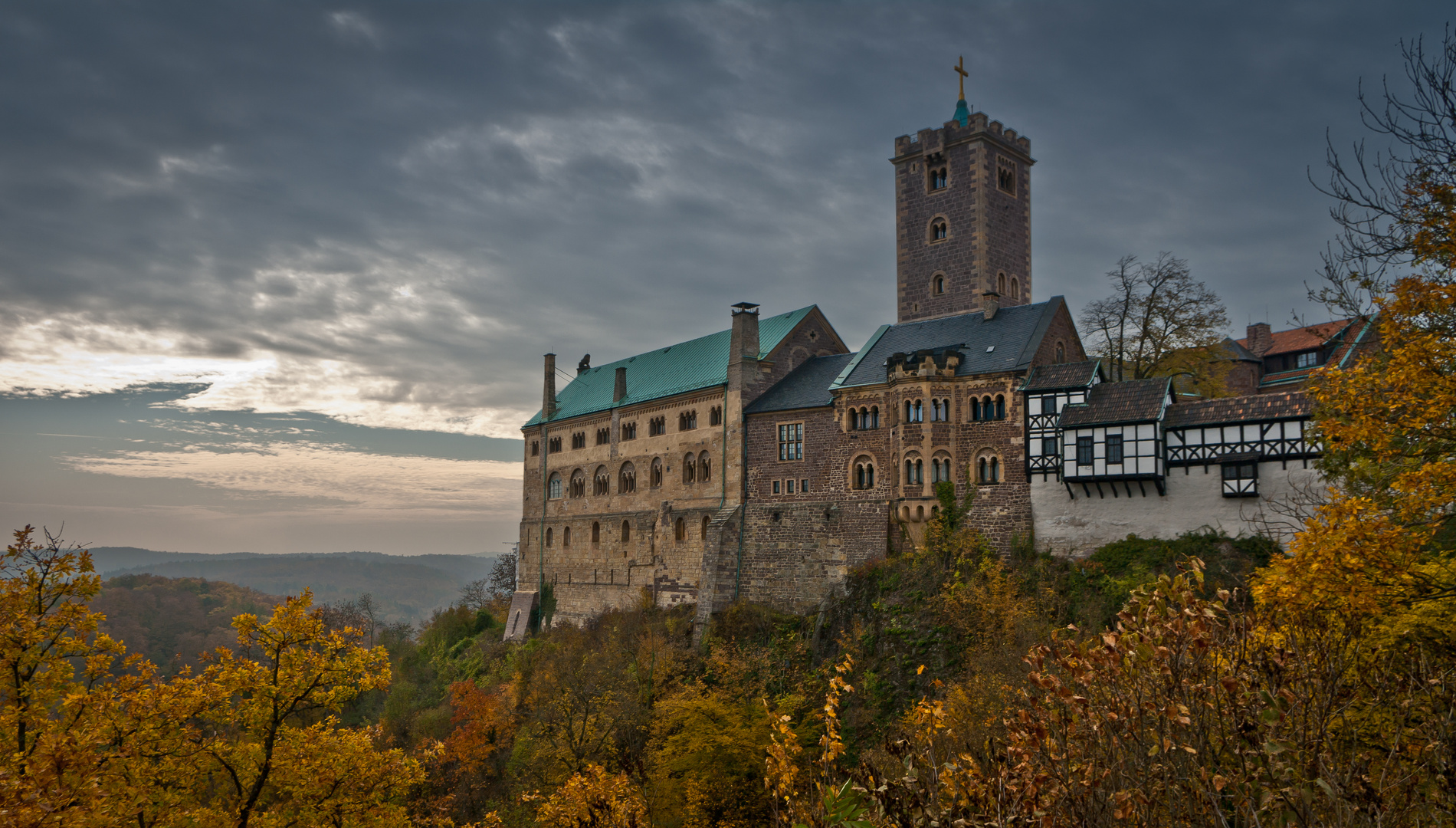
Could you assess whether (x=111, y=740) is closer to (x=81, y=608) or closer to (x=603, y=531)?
(x=81, y=608)

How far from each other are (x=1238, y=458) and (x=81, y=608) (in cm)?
3326

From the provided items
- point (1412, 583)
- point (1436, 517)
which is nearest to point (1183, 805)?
point (1412, 583)

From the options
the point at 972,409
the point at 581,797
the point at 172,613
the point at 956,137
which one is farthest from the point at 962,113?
the point at 172,613

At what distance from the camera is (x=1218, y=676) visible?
8.70m

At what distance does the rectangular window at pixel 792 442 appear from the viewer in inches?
1797

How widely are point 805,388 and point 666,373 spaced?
437 inches


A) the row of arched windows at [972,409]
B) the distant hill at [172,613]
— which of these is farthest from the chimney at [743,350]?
the distant hill at [172,613]

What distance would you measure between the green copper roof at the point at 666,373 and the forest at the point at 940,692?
465 inches

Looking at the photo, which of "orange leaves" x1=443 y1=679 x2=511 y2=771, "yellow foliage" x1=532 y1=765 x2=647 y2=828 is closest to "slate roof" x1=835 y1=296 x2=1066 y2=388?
"yellow foliage" x1=532 y1=765 x2=647 y2=828

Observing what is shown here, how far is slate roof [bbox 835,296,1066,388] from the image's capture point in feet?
133

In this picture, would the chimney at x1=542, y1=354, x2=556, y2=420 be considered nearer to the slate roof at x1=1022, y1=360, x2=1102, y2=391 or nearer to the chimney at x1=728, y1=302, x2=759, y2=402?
the chimney at x1=728, y1=302, x2=759, y2=402

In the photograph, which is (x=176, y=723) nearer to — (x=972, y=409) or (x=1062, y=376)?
(x=972, y=409)

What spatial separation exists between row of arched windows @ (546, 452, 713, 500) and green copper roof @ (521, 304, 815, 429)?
11.7 ft

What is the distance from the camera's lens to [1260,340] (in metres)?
60.2
